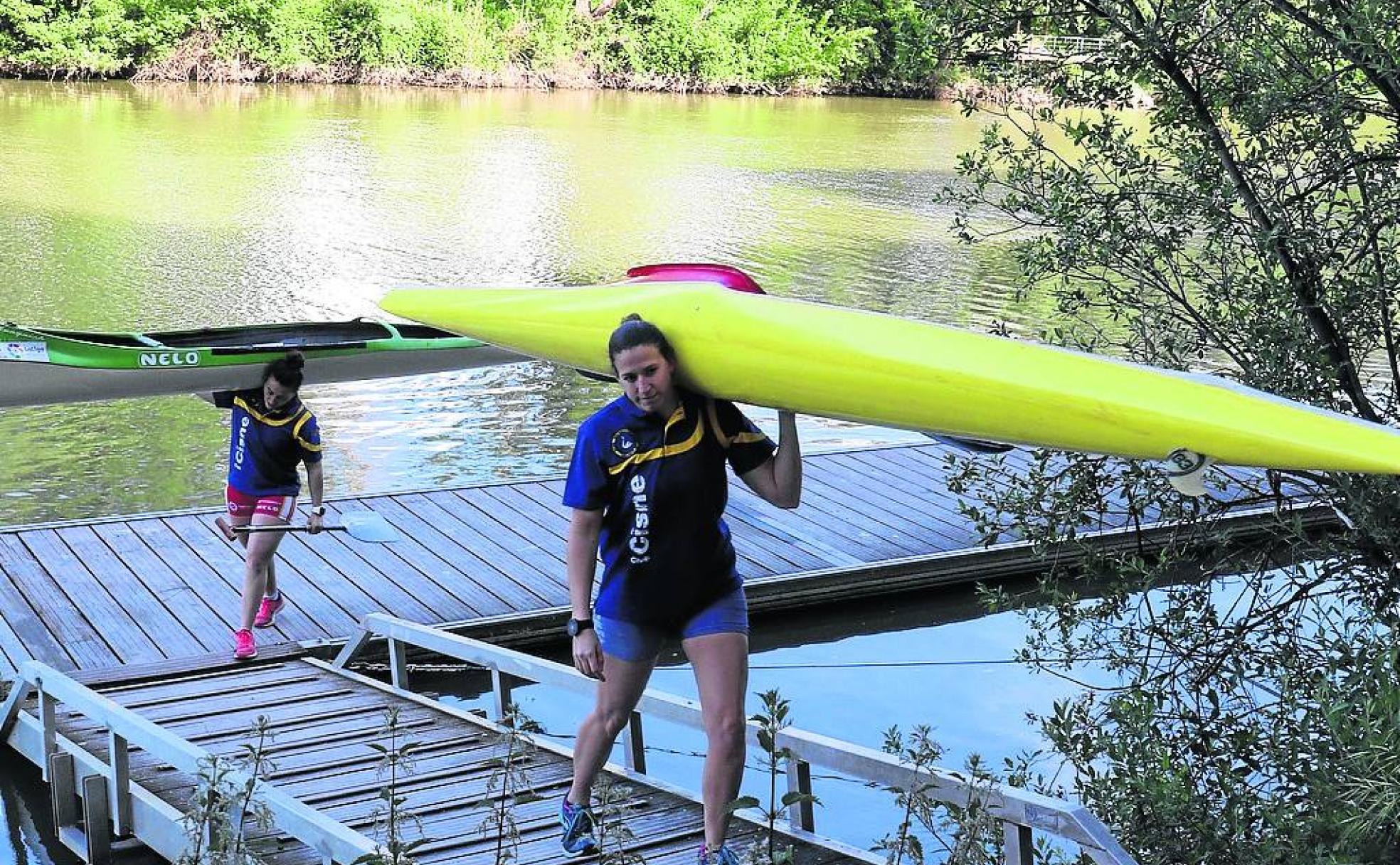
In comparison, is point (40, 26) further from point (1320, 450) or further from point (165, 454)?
point (1320, 450)

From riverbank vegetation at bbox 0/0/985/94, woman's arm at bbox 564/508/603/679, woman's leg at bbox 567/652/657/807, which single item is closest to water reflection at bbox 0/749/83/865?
woman's leg at bbox 567/652/657/807

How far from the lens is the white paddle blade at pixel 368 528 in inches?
327

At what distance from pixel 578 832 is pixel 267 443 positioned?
10.2 feet

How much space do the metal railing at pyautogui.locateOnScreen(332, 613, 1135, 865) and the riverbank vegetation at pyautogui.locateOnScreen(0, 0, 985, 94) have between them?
90.5 ft

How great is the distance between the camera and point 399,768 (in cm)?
532

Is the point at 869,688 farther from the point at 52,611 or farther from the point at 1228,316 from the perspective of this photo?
the point at 52,611

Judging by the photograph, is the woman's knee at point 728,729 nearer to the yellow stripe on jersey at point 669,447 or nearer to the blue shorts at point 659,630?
the blue shorts at point 659,630

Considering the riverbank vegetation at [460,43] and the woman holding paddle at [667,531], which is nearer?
the woman holding paddle at [667,531]

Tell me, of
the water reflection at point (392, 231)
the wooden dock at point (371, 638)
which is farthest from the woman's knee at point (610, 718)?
the water reflection at point (392, 231)

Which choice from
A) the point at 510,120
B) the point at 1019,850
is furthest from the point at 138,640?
the point at 510,120

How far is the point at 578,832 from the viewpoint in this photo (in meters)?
4.32

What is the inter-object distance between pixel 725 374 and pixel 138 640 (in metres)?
4.29

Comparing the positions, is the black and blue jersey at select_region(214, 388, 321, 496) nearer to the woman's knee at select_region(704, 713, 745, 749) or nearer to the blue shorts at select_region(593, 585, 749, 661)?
the blue shorts at select_region(593, 585, 749, 661)

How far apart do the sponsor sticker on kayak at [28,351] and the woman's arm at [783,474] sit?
4615 millimetres
